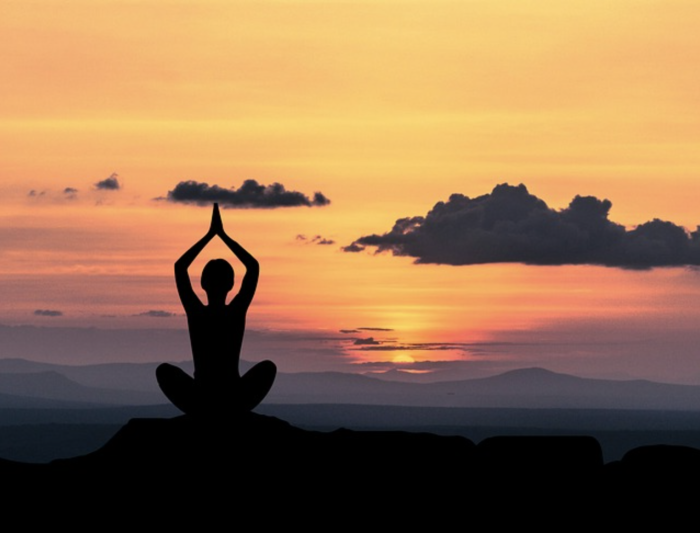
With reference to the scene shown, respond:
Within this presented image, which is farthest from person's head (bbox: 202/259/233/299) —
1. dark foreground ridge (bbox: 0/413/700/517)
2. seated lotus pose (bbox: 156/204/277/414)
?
dark foreground ridge (bbox: 0/413/700/517)

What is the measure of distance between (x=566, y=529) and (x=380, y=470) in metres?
2.62

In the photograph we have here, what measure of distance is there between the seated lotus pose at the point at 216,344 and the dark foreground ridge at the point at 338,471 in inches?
13.4

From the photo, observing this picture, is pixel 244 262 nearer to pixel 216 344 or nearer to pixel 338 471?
pixel 216 344

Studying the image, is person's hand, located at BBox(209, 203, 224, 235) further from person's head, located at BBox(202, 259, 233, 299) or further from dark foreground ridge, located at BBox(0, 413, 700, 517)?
dark foreground ridge, located at BBox(0, 413, 700, 517)

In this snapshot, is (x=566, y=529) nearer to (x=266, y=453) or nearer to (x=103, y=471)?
(x=266, y=453)

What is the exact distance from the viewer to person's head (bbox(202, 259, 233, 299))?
19.5 m

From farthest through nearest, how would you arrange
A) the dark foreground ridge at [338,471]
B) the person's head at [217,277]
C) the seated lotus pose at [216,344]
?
the person's head at [217,277], the seated lotus pose at [216,344], the dark foreground ridge at [338,471]

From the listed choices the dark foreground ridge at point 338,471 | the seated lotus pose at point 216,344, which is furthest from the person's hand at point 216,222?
the dark foreground ridge at point 338,471

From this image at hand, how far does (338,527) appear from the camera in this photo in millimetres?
18422

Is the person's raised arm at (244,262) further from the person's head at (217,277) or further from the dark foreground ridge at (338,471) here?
the dark foreground ridge at (338,471)

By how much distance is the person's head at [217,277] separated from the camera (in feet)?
63.9

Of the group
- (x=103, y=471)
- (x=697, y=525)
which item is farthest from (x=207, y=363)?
(x=697, y=525)

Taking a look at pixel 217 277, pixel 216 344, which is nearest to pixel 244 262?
pixel 217 277

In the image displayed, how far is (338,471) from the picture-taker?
18.8m
